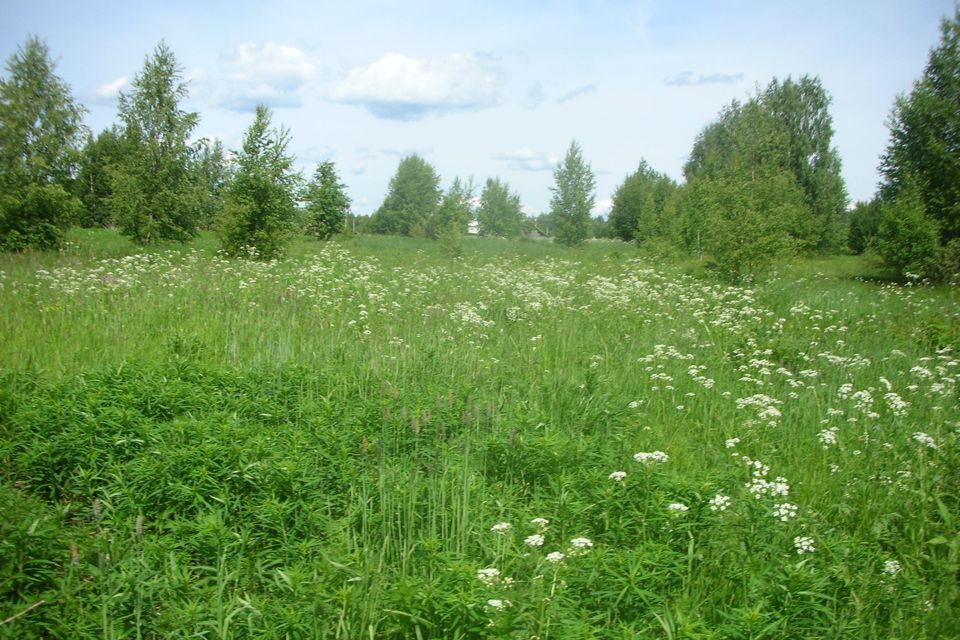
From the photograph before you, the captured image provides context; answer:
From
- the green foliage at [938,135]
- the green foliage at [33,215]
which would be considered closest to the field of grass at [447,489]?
the green foliage at [33,215]

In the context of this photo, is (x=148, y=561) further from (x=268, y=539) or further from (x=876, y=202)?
(x=876, y=202)

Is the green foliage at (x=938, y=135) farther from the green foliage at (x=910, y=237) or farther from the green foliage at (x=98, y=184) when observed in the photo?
the green foliage at (x=98, y=184)

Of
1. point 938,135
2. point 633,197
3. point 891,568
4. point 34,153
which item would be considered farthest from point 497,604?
point 633,197

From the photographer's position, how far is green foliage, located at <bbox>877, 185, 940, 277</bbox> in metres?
18.8

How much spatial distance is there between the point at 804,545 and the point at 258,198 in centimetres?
1870

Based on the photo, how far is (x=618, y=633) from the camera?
254 cm

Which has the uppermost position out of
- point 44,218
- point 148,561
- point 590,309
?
point 44,218

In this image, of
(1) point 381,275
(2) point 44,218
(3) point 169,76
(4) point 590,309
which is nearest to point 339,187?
(3) point 169,76

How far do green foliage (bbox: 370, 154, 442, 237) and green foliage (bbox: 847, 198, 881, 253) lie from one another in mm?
45775

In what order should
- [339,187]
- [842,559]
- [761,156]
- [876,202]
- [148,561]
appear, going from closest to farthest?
[148,561] < [842,559] < [761,156] < [876,202] < [339,187]

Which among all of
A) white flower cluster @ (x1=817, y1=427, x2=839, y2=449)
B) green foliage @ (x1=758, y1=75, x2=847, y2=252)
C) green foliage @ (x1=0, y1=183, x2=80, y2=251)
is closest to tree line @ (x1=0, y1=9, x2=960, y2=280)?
green foliage @ (x1=0, y1=183, x2=80, y2=251)

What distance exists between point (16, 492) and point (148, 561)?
108 cm

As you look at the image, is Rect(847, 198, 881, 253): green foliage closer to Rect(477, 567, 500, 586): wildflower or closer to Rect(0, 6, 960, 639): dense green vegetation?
Rect(0, 6, 960, 639): dense green vegetation

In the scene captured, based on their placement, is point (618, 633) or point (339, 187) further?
point (339, 187)
